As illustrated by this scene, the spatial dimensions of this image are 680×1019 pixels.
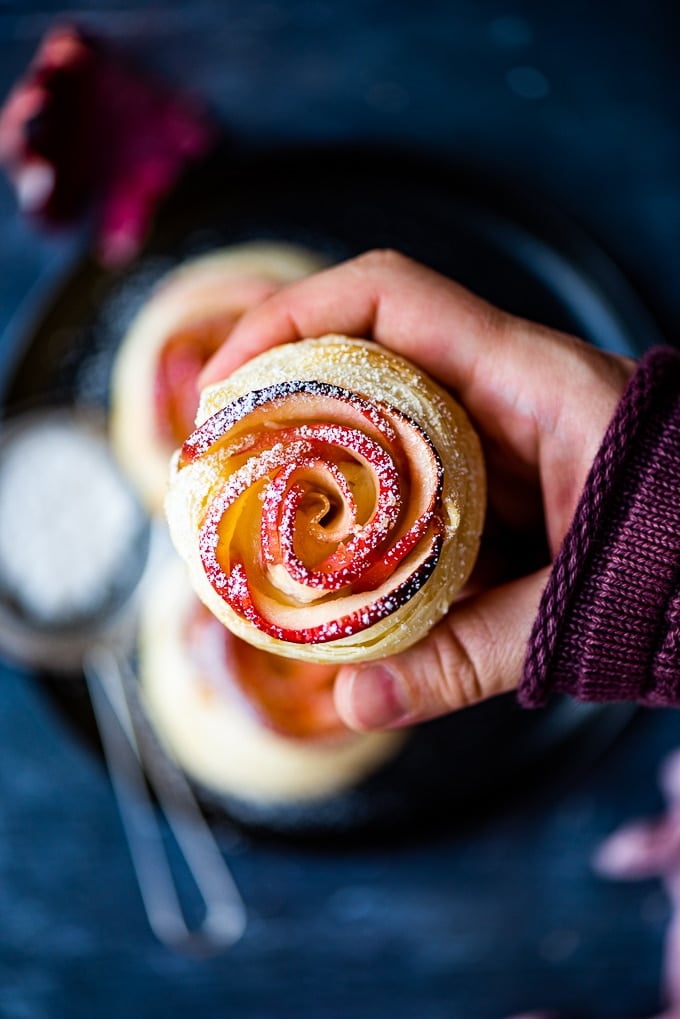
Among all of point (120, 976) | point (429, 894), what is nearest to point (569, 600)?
point (429, 894)

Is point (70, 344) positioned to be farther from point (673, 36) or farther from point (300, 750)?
point (673, 36)

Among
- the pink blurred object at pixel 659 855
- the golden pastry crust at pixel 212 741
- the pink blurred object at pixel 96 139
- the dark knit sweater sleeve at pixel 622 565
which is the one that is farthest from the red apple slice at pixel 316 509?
the pink blurred object at pixel 659 855

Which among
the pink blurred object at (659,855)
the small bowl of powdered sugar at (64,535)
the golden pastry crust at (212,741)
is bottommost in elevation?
the pink blurred object at (659,855)

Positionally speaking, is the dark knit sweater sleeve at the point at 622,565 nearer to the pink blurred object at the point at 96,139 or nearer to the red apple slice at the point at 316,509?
the red apple slice at the point at 316,509

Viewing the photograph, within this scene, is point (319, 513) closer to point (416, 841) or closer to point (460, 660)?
point (460, 660)

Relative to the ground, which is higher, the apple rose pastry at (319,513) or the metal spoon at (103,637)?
the apple rose pastry at (319,513)
